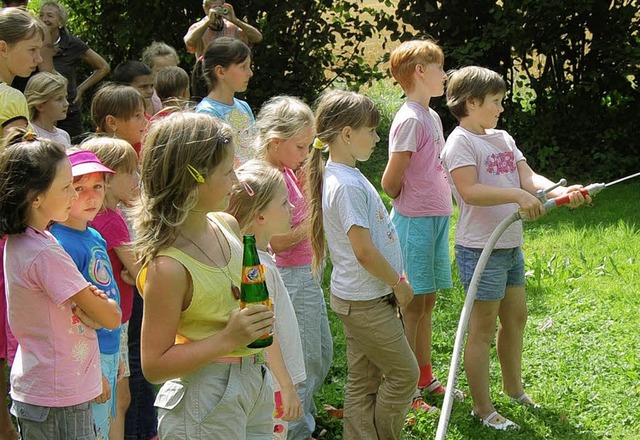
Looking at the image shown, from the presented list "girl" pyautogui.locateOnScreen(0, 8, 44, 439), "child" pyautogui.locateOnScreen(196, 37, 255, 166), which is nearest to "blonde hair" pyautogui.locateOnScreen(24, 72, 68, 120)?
"girl" pyautogui.locateOnScreen(0, 8, 44, 439)

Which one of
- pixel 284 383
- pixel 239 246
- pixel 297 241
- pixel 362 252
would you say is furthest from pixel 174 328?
pixel 297 241

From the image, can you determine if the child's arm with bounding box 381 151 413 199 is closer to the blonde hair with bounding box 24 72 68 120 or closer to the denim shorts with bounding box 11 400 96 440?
the blonde hair with bounding box 24 72 68 120

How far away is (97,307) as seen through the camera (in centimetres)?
310

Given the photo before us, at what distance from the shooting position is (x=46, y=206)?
3.10m

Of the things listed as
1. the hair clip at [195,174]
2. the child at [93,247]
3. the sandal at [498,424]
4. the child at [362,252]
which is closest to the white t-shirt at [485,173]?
the child at [362,252]

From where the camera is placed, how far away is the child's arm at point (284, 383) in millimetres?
3064

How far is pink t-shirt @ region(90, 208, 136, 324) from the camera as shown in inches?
149

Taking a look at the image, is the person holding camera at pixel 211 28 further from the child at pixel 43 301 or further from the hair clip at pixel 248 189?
the child at pixel 43 301

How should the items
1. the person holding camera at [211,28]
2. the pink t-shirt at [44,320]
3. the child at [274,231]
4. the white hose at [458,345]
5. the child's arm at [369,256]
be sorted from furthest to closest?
1. the person holding camera at [211,28]
2. the child's arm at [369,256]
3. the white hose at [458,345]
4. the child at [274,231]
5. the pink t-shirt at [44,320]

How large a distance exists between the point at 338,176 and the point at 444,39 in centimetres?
653

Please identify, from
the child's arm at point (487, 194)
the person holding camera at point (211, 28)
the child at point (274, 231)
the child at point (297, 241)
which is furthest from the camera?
the person holding camera at point (211, 28)

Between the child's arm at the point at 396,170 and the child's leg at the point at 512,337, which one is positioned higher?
the child's arm at the point at 396,170

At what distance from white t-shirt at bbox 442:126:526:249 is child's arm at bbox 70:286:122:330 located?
1.88 meters

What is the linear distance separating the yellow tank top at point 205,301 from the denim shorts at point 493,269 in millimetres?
1911
